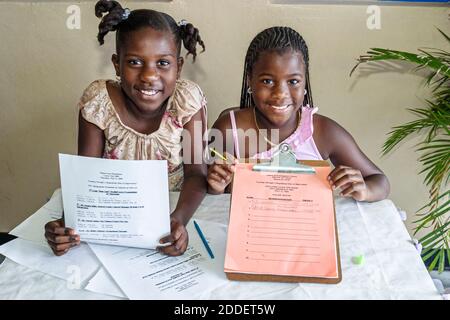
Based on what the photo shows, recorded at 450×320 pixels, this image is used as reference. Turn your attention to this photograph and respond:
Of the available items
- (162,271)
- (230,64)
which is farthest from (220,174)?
(230,64)

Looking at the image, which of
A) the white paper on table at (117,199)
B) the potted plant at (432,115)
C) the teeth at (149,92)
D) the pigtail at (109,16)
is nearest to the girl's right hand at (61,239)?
the white paper on table at (117,199)

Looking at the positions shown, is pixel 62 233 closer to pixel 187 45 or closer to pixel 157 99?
pixel 157 99

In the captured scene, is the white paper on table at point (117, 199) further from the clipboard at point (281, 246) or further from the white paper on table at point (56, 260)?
the clipboard at point (281, 246)

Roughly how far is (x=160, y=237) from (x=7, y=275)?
319mm

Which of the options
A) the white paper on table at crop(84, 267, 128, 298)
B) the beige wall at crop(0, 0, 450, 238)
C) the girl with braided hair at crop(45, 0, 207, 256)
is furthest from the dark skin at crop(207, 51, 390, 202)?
the beige wall at crop(0, 0, 450, 238)

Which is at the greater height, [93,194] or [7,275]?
[93,194]

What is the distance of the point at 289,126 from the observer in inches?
54.8

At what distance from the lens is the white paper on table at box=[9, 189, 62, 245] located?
A: 1107 millimetres

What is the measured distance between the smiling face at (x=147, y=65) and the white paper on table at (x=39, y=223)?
37 centimetres

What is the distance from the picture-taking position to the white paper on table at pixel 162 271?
907 mm

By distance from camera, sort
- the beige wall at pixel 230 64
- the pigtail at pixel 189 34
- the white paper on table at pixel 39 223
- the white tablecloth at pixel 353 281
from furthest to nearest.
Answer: the beige wall at pixel 230 64 < the pigtail at pixel 189 34 < the white paper on table at pixel 39 223 < the white tablecloth at pixel 353 281

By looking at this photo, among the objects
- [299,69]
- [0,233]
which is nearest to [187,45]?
[299,69]

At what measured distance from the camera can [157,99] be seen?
1.35 m

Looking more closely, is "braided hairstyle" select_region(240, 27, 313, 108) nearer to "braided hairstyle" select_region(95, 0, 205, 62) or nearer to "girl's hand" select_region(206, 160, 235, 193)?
"braided hairstyle" select_region(95, 0, 205, 62)
